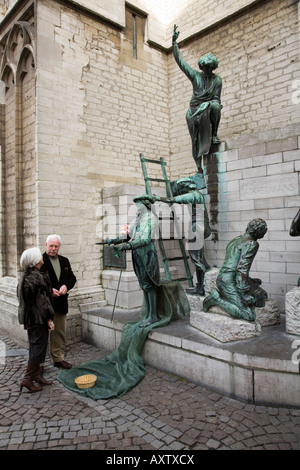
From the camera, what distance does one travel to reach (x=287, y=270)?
508 centimetres

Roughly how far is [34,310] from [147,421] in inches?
67.9

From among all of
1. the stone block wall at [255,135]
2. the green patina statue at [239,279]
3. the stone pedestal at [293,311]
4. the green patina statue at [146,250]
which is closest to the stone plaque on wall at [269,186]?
the stone block wall at [255,135]

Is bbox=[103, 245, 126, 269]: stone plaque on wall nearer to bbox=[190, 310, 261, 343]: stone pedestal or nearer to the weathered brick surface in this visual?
the weathered brick surface

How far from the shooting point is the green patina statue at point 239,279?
3.91 m

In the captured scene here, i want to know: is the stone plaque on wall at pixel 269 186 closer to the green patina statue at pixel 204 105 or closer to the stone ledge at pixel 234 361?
the green patina statue at pixel 204 105

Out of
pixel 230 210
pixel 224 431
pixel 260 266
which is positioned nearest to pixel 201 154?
pixel 230 210

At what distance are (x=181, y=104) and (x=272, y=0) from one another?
2.77 meters

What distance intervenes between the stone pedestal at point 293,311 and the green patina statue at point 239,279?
1.29 feet

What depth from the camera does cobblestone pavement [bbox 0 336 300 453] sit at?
276 centimetres

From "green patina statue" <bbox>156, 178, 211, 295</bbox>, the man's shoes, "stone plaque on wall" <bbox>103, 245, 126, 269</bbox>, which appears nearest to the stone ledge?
"green patina statue" <bbox>156, 178, 211, 295</bbox>

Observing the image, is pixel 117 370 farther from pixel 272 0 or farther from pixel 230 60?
pixel 272 0

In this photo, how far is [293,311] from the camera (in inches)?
151

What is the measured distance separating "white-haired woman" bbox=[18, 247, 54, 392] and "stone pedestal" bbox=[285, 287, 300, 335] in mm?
2763
